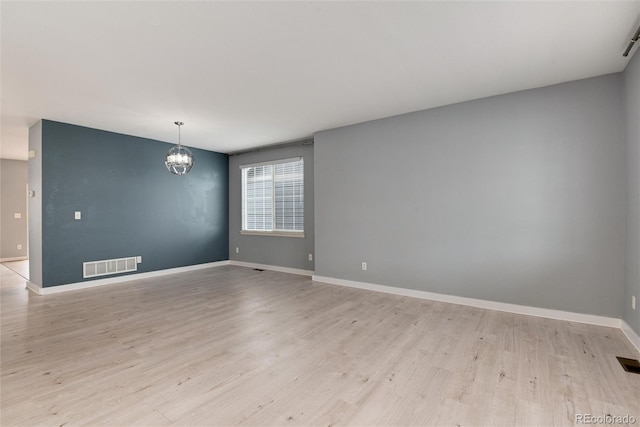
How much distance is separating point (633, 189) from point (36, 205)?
7.65 meters

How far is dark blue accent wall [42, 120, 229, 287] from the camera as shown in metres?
4.73

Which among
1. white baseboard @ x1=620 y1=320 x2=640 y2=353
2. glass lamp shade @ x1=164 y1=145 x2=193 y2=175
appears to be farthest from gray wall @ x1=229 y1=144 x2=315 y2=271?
white baseboard @ x1=620 y1=320 x2=640 y2=353

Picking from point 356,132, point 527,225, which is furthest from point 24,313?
point 527,225

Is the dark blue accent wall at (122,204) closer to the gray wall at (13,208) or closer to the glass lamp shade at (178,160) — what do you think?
the glass lamp shade at (178,160)

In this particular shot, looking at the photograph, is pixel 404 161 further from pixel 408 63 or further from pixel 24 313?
pixel 24 313

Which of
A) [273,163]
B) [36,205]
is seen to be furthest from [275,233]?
[36,205]

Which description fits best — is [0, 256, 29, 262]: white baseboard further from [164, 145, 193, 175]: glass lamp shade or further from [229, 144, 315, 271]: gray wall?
[164, 145, 193, 175]: glass lamp shade

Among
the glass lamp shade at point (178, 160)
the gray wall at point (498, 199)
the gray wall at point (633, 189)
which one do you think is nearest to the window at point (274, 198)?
the gray wall at point (498, 199)

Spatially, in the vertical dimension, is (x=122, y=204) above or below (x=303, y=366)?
above

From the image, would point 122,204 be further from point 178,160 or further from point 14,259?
point 14,259

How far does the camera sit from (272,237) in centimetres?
655

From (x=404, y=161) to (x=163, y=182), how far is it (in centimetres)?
475

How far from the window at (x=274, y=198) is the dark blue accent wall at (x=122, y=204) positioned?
0.72 m

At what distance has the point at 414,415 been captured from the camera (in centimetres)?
180
